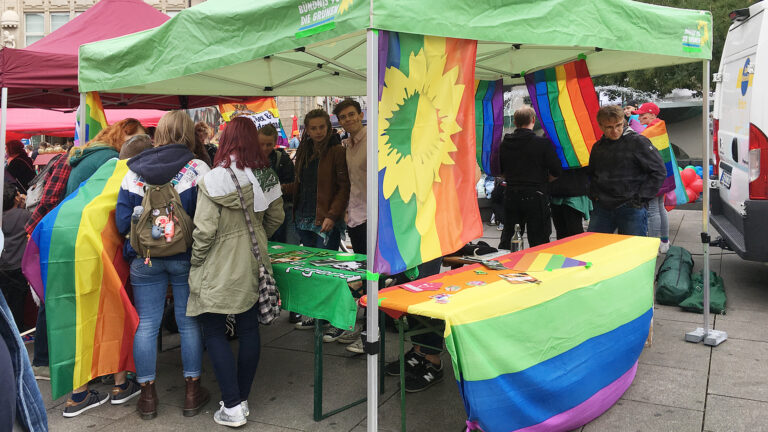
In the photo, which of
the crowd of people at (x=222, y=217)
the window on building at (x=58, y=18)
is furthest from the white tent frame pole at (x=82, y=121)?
the window on building at (x=58, y=18)

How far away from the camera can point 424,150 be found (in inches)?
131

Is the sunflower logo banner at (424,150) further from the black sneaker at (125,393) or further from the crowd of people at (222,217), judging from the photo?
the black sneaker at (125,393)

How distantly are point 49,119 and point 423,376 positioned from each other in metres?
9.71

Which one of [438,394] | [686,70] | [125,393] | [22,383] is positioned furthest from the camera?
[686,70]

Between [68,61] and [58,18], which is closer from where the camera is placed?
[68,61]

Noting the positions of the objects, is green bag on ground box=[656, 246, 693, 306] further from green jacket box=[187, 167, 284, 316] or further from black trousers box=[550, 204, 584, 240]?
green jacket box=[187, 167, 284, 316]

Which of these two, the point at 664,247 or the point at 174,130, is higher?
Answer: the point at 174,130

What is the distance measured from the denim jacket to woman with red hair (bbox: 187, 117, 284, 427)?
1.88 m

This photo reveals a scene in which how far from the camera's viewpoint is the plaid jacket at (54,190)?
166 inches

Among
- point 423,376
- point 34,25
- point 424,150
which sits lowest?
point 423,376

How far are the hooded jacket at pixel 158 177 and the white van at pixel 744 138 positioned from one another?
14.7 ft

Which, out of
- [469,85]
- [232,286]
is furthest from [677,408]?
[232,286]

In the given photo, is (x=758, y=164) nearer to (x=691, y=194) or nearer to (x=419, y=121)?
(x=419, y=121)

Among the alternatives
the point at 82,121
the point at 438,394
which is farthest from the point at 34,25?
the point at 438,394
